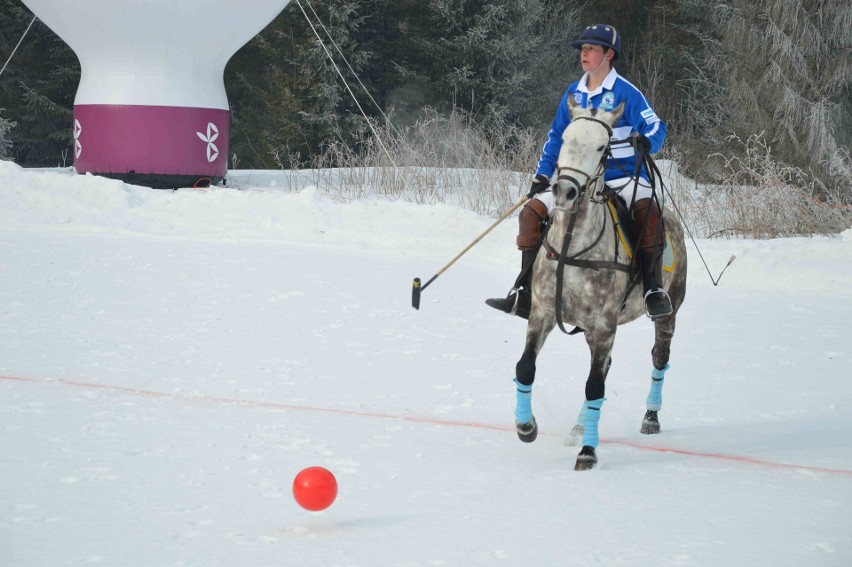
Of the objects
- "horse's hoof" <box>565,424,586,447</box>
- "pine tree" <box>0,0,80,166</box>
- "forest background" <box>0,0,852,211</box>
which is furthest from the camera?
"pine tree" <box>0,0,80,166</box>

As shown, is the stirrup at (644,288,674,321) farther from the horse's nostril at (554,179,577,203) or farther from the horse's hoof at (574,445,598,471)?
the horse's nostril at (554,179,577,203)

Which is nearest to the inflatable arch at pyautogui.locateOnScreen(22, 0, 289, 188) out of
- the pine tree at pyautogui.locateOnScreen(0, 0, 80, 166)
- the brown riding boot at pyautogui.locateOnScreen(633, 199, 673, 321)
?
the pine tree at pyautogui.locateOnScreen(0, 0, 80, 166)

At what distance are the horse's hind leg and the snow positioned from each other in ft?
0.37

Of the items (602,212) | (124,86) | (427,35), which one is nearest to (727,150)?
(427,35)

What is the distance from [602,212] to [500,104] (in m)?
25.0

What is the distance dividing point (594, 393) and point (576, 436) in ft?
1.86

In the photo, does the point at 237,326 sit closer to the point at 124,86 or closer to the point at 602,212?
the point at 602,212

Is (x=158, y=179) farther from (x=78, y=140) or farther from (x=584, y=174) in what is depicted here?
(x=584, y=174)

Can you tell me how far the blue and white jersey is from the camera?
20.3 ft

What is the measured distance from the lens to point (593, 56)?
6.19m

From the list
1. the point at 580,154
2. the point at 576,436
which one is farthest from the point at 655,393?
the point at 580,154

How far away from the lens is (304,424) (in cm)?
653

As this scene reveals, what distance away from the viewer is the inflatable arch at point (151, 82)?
1862 centimetres

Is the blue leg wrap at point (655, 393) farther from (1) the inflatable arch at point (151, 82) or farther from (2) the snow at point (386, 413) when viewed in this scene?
(1) the inflatable arch at point (151, 82)
